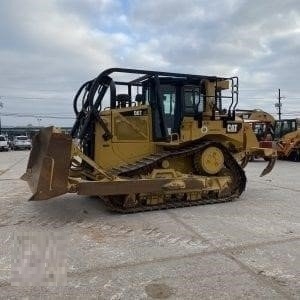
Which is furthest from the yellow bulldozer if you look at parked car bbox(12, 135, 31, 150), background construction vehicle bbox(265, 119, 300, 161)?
parked car bbox(12, 135, 31, 150)

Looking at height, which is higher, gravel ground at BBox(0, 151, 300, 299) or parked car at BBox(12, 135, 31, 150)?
parked car at BBox(12, 135, 31, 150)

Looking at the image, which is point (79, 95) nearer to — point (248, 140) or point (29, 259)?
point (248, 140)

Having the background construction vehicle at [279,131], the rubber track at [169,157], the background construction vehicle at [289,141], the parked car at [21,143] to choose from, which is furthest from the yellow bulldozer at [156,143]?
the parked car at [21,143]

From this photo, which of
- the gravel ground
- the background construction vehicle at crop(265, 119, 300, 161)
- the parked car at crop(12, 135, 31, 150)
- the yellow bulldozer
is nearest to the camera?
the gravel ground

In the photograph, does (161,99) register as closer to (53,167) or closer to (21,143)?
(53,167)

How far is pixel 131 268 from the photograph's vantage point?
17.0ft

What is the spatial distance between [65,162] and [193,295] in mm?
3866

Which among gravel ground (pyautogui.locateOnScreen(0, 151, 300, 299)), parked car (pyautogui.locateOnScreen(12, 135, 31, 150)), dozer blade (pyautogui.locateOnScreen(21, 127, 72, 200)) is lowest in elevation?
gravel ground (pyautogui.locateOnScreen(0, 151, 300, 299))

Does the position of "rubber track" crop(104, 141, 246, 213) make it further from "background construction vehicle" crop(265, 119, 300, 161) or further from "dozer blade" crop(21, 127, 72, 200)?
"background construction vehicle" crop(265, 119, 300, 161)

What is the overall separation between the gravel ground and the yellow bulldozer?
49 centimetres

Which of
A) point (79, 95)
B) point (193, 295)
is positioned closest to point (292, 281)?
point (193, 295)

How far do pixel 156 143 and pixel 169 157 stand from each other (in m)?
0.46

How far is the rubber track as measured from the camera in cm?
857

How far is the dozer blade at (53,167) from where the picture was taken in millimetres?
7270
